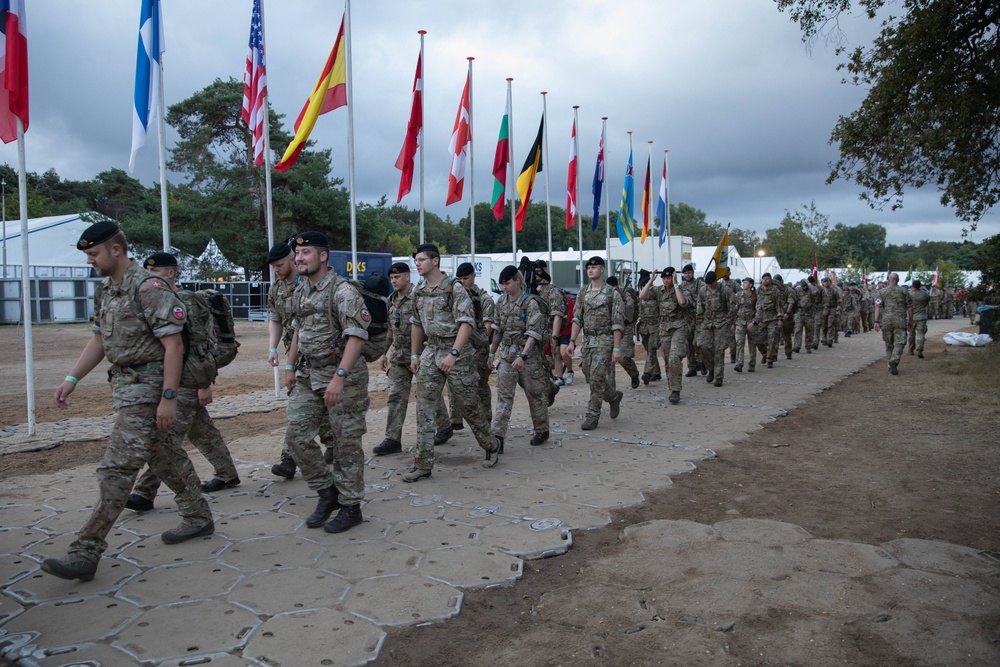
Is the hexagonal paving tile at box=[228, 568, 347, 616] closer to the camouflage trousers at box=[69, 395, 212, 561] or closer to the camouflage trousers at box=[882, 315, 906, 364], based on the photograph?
the camouflage trousers at box=[69, 395, 212, 561]

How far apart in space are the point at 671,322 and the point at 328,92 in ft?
22.1

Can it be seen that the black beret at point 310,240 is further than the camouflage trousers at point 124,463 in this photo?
Yes

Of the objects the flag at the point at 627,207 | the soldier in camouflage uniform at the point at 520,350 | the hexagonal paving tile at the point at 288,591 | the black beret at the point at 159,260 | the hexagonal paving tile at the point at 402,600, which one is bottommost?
the hexagonal paving tile at the point at 402,600

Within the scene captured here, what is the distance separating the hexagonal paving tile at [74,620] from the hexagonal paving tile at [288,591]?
1.81 feet

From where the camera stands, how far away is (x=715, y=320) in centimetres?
1207

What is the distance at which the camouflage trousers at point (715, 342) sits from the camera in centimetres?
1205

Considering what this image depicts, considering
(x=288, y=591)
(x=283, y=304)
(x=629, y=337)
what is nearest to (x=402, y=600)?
(x=288, y=591)

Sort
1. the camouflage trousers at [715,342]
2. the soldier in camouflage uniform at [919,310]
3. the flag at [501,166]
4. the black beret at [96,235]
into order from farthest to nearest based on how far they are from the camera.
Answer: the soldier in camouflage uniform at [919,310], the flag at [501,166], the camouflage trousers at [715,342], the black beret at [96,235]

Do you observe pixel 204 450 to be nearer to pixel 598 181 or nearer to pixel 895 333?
pixel 895 333

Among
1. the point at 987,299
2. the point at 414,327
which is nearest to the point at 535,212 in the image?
the point at 987,299

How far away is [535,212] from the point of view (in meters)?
60.3

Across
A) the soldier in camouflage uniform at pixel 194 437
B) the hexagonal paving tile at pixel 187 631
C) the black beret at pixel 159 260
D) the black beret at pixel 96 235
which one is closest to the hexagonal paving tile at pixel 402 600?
the hexagonal paving tile at pixel 187 631

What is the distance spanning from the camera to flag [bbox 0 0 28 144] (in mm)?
7129

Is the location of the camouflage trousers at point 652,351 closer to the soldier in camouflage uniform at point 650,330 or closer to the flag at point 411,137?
the soldier in camouflage uniform at point 650,330
